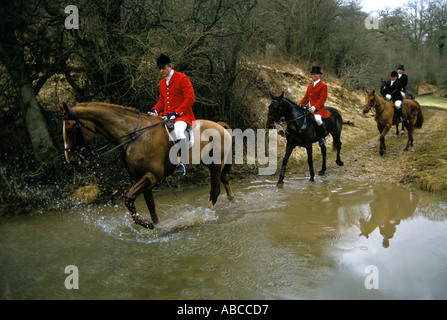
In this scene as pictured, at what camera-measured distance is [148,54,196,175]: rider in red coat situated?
180 inches

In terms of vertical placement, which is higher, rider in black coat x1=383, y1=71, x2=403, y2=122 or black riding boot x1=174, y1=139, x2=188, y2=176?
rider in black coat x1=383, y1=71, x2=403, y2=122

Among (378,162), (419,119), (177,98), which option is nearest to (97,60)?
(177,98)

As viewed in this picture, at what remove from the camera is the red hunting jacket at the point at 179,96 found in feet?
15.3

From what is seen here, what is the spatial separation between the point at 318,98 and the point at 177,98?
13.6ft

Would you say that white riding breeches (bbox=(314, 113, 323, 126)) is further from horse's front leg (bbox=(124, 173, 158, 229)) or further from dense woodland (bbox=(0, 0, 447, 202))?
horse's front leg (bbox=(124, 173, 158, 229))

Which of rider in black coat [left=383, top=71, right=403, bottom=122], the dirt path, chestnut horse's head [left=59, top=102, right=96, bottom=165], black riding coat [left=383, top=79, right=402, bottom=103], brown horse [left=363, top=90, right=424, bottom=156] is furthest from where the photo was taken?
black riding coat [left=383, top=79, right=402, bottom=103]

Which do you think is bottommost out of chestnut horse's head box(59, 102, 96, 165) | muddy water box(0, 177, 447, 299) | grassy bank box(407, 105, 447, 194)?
muddy water box(0, 177, 447, 299)

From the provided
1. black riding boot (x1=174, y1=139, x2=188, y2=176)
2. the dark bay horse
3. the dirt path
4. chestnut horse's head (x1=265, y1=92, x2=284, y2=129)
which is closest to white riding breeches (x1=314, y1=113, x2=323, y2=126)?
the dark bay horse

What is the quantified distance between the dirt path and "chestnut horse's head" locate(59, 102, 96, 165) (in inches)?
238

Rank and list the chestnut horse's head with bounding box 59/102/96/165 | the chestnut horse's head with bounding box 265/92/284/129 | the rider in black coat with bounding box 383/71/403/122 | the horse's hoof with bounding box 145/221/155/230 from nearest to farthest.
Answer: the chestnut horse's head with bounding box 59/102/96/165
the horse's hoof with bounding box 145/221/155/230
the chestnut horse's head with bounding box 265/92/284/129
the rider in black coat with bounding box 383/71/403/122

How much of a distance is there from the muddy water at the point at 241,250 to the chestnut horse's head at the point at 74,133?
1300mm

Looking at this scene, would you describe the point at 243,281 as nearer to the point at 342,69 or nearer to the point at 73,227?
the point at 73,227

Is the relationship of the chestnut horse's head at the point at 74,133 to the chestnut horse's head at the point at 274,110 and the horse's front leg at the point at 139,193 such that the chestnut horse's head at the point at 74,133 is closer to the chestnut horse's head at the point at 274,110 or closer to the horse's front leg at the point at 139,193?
the horse's front leg at the point at 139,193

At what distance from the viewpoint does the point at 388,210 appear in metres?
5.52
